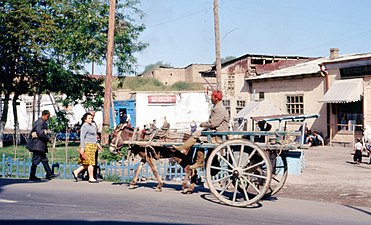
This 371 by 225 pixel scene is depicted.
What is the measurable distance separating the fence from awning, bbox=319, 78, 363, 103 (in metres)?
14.8

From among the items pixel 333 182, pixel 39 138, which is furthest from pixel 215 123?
pixel 333 182

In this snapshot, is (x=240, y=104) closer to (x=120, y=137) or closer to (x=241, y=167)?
(x=120, y=137)

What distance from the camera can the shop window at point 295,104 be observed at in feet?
98.1

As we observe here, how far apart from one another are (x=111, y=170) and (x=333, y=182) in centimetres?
663

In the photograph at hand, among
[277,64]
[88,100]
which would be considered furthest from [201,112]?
[88,100]

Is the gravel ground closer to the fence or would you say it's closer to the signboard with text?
the fence

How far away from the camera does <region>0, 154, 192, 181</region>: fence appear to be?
42.1ft

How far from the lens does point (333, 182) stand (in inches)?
561

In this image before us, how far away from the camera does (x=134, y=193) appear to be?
1026 cm

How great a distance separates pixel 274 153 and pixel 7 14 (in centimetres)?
1685

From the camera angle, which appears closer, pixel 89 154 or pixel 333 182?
pixel 89 154

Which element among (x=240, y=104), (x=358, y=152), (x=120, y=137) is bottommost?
(x=358, y=152)

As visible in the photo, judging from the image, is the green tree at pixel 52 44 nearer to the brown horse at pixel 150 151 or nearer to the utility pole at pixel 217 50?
the utility pole at pixel 217 50

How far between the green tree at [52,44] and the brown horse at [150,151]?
13.6 meters
